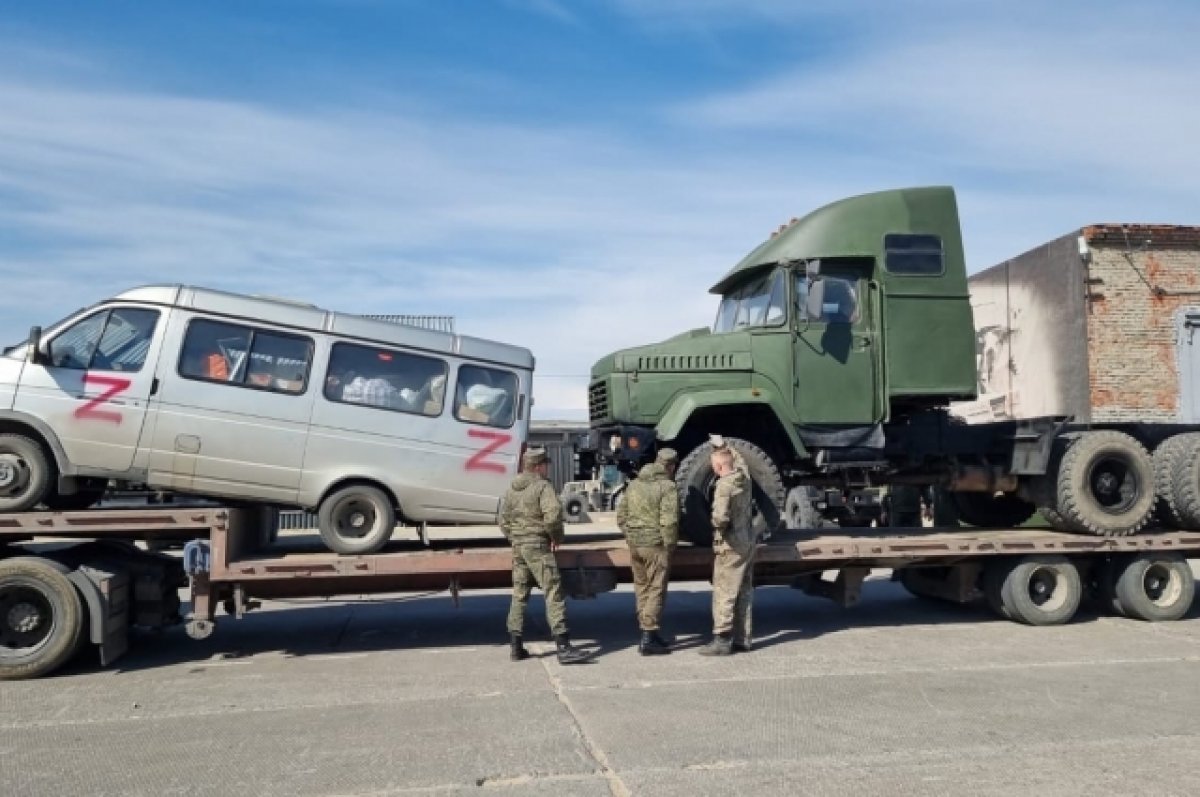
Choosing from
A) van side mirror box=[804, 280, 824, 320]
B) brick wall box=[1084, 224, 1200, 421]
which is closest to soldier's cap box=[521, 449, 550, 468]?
van side mirror box=[804, 280, 824, 320]

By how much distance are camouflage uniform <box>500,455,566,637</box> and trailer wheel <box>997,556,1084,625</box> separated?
174 inches

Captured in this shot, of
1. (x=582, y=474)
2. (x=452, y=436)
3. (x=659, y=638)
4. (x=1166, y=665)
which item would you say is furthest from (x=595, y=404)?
(x=1166, y=665)

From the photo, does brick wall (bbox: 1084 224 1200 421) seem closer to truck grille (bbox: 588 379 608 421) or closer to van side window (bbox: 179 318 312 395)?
truck grille (bbox: 588 379 608 421)

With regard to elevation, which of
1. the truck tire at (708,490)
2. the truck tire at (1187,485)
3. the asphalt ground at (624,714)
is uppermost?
the truck tire at (1187,485)

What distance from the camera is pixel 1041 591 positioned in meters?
9.67

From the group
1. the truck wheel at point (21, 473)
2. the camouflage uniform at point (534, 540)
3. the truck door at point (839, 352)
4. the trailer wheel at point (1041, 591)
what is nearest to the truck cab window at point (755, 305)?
the truck door at point (839, 352)

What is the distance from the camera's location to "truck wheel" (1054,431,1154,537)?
9633 mm

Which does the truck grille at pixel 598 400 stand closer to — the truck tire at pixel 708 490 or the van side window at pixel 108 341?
the truck tire at pixel 708 490

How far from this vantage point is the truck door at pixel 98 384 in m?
7.73

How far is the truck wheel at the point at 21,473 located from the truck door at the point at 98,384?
0.22 metres

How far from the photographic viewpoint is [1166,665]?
783cm

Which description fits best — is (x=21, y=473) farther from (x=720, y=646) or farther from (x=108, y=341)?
(x=720, y=646)

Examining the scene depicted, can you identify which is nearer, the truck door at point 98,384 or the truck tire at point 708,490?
the truck door at point 98,384

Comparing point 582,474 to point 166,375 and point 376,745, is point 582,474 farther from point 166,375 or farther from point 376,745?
point 376,745
